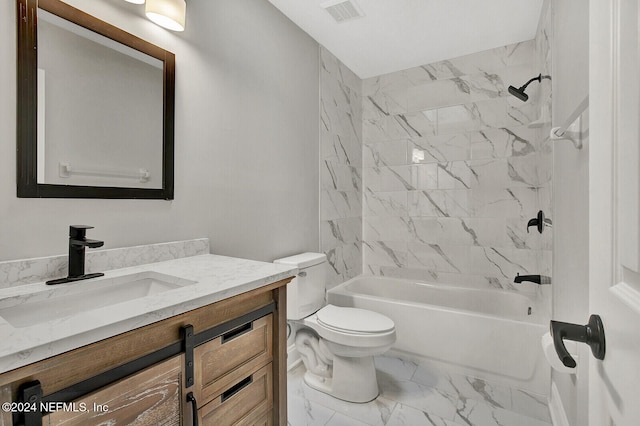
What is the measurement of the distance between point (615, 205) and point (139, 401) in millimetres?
1044

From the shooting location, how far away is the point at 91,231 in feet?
4.13

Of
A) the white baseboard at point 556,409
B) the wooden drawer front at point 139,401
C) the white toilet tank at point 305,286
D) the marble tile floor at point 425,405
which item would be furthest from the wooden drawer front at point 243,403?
the white baseboard at point 556,409

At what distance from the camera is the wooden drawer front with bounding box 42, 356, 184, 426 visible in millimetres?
698

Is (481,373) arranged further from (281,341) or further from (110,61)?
(110,61)

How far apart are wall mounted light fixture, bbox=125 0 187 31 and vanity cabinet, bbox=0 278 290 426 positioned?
1232 mm

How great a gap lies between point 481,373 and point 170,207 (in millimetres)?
2227

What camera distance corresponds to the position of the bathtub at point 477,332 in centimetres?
207

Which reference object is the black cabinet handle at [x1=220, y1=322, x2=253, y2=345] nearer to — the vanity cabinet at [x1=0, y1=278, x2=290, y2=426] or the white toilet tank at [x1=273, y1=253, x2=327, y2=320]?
the vanity cabinet at [x1=0, y1=278, x2=290, y2=426]

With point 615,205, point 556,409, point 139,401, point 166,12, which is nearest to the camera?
point 615,205

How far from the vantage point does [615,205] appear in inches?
18.7

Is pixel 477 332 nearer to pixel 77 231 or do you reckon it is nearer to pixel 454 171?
pixel 454 171

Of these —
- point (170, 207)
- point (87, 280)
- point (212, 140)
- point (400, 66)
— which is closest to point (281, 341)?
point (87, 280)

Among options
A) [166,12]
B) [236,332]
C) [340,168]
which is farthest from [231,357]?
[340,168]

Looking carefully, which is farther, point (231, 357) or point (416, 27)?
point (416, 27)
